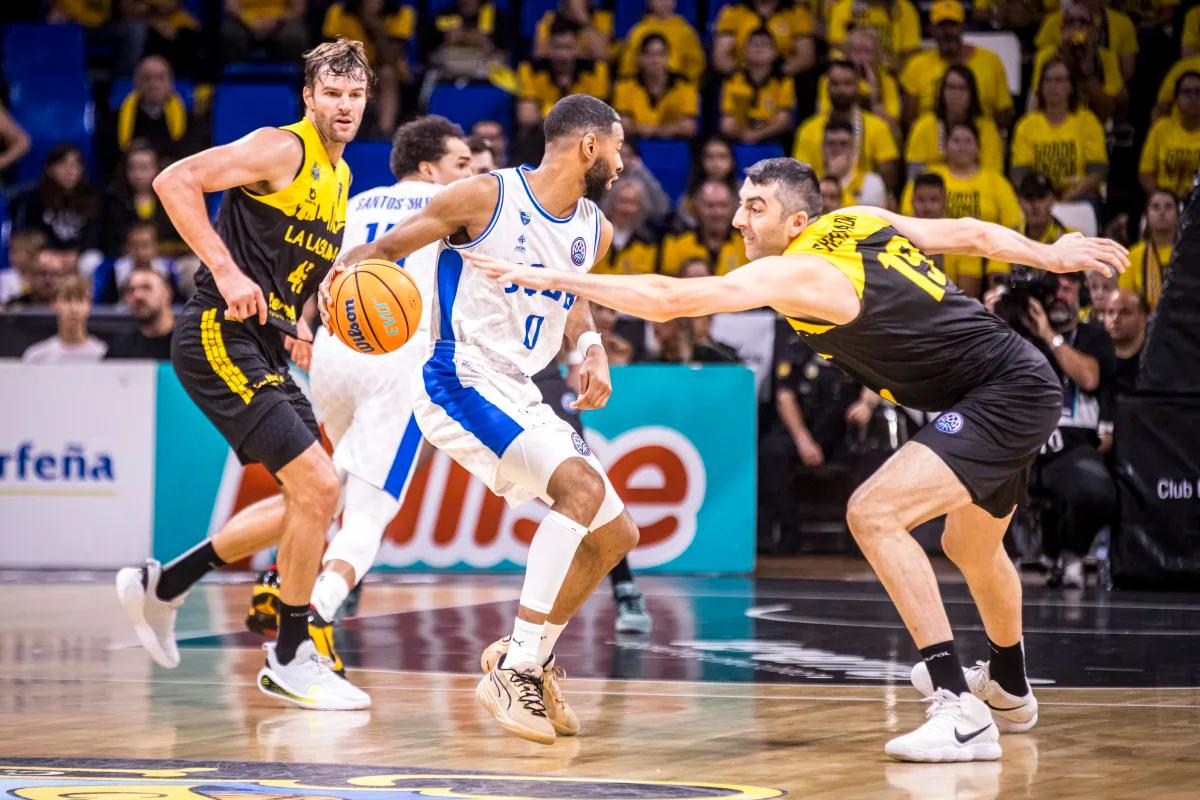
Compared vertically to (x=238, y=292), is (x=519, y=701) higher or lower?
lower

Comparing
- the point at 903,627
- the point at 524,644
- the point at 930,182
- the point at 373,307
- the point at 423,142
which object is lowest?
the point at 903,627

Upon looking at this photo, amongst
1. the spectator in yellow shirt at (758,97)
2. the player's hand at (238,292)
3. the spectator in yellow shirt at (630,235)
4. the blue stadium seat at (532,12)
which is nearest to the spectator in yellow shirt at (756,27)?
the spectator in yellow shirt at (758,97)

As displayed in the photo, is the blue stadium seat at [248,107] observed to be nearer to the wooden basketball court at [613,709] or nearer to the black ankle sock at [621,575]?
the wooden basketball court at [613,709]

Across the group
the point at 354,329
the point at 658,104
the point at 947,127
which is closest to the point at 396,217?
the point at 354,329

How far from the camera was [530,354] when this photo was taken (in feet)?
20.0

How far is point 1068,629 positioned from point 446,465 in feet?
13.5

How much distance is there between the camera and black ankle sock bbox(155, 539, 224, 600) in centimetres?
693

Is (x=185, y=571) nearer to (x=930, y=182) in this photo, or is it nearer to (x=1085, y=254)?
(x=1085, y=254)

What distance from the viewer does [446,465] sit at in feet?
35.8

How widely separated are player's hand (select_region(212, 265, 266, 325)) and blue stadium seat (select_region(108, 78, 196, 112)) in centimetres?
1040

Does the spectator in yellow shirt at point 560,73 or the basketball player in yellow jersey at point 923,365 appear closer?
the basketball player in yellow jersey at point 923,365

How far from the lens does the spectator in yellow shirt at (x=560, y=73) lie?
48.4 ft

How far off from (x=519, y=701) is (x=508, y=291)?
1.44 m

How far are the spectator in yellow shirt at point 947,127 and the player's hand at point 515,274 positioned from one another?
28.6 ft
